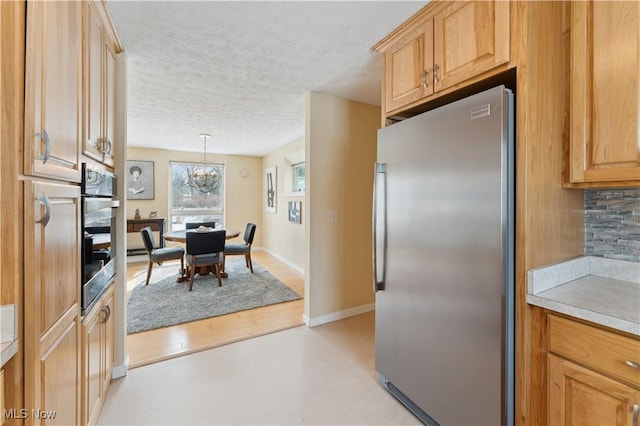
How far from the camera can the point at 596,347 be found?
1.04 meters

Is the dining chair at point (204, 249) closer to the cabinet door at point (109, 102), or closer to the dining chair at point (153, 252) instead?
the dining chair at point (153, 252)

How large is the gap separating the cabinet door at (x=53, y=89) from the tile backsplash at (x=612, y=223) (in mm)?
2464

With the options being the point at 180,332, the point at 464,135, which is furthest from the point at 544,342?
the point at 180,332

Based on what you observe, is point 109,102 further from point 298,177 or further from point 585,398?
point 298,177

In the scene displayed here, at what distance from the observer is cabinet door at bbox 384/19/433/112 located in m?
1.61

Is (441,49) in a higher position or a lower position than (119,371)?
higher

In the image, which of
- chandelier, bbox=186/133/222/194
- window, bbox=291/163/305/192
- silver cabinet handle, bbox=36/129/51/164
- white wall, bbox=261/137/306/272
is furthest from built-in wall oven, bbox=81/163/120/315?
chandelier, bbox=186/133/222/194

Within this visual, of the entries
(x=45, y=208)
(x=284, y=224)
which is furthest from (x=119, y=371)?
(x=284, y=224)

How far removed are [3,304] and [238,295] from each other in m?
3.05

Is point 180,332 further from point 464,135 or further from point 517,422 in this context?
point 464,135

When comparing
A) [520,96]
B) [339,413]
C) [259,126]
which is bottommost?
[339,413]

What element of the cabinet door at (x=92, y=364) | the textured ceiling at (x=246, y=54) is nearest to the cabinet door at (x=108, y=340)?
the cabinet door at (x=92, y=364)

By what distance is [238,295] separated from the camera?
367 centimetres

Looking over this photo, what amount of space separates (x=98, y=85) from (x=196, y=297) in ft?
9.24
